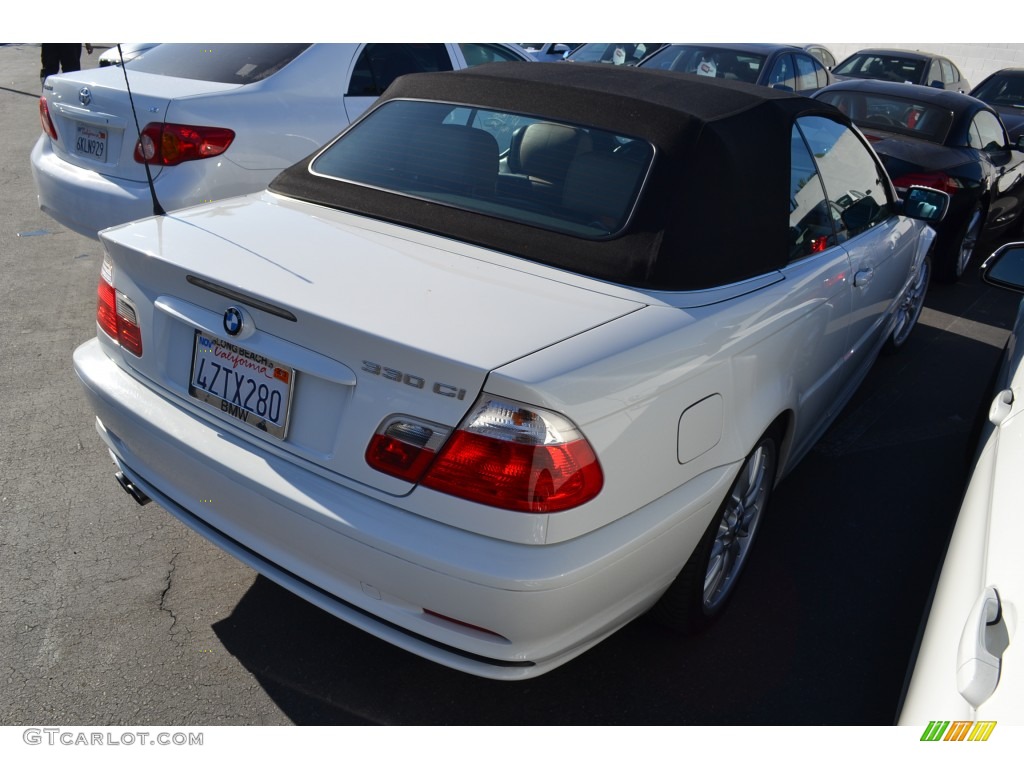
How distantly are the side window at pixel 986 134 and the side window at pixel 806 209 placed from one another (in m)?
4.60

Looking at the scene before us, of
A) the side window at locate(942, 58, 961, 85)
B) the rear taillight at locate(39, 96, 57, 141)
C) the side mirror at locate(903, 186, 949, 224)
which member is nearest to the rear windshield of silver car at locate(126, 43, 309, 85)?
the rear taillight at locate(39, 96, 57, 141)

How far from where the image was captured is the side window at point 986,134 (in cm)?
731

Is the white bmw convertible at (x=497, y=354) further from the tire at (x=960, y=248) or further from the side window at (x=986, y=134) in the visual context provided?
the side window at (x=986, y=134)

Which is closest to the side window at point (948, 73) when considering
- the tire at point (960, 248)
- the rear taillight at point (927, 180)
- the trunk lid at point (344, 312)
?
the tire at point (960, 248)

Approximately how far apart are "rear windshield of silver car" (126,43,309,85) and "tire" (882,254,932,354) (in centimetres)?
393

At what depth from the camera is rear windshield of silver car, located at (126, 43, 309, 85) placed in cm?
539

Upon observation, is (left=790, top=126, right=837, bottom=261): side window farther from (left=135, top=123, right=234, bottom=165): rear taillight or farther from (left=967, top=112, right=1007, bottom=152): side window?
(left=967, top=112, right=1007, bottom=152): side window

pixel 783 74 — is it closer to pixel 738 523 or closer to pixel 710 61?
pixel 710 61

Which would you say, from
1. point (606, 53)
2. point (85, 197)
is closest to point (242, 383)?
point (85, 197)

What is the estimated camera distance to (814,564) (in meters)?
3.47

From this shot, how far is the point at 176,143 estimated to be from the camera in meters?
4.87

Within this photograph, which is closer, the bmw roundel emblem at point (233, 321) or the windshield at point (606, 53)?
the bmw roundel emblem at point (233, 321)

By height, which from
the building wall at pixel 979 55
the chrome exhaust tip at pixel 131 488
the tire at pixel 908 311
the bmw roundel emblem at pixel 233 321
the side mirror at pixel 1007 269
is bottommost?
the chrome exhaust tip at pixel 131 488
